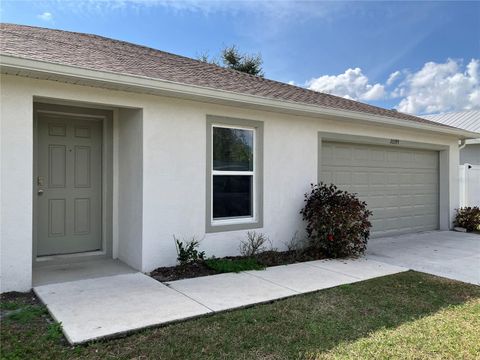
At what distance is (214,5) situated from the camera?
9.32 meters

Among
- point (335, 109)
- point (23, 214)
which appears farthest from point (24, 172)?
point (335, 109)

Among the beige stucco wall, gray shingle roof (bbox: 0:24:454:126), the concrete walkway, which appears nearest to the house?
the beige stucco wall

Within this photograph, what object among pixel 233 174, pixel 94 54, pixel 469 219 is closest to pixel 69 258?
pixel 233 174

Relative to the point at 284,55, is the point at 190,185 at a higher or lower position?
lower

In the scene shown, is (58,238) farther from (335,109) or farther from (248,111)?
(335,109)

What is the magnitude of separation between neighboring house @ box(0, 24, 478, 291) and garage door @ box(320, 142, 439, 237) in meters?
0.48

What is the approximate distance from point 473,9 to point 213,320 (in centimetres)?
1016

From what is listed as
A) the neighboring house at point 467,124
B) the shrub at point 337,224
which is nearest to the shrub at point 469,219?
the neighboring house at point 467,124

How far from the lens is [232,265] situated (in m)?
6.05

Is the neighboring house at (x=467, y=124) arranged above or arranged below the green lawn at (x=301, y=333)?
above

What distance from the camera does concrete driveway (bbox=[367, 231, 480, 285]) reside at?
21.0 feet

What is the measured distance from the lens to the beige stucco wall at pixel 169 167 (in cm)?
480

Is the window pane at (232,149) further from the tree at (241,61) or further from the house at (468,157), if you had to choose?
the tree at (241,61)

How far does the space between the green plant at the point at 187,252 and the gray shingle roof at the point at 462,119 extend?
15.1 metres
